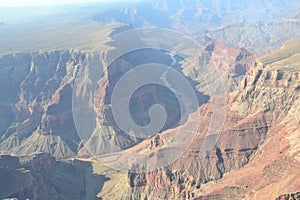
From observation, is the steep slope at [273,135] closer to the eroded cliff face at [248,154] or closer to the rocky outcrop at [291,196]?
the eroded cliff face at [248,154]

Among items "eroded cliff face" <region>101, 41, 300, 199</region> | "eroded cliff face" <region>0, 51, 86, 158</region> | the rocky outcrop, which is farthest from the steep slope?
"eroded cliff face" <region>0, 51, 86, 158</region>

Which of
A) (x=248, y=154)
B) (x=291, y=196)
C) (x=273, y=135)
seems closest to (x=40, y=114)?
(x=248, y=154)

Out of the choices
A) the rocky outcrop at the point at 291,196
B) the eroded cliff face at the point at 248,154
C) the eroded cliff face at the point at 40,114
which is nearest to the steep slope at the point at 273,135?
the eroded cliff face at the point at 248,154

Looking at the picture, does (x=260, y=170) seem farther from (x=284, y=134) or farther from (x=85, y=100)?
(x=85, y=100)

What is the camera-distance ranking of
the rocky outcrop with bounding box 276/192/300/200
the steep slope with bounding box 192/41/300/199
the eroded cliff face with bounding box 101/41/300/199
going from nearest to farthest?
1. the rocky outcrop with bounding box 276/192/300/200
2. the steep slope with bounding box 192/41/300/199
3. the eroded cliff face with bounding box 101/41/300/199

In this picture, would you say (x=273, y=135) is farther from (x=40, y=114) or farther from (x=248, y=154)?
(x=40, y=114)

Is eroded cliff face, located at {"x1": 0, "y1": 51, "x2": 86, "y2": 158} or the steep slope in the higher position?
eroded cliff face, located at {"x1": 0, "y1": 51, "x2": 86, "y2": 158}

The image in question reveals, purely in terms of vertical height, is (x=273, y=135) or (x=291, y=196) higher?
(x=273, y=135)

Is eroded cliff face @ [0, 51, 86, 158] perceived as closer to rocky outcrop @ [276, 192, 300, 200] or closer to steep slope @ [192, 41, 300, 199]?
steep slope @ [192, 41, 300, 199]

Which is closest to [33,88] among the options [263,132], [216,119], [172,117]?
[172,117]
